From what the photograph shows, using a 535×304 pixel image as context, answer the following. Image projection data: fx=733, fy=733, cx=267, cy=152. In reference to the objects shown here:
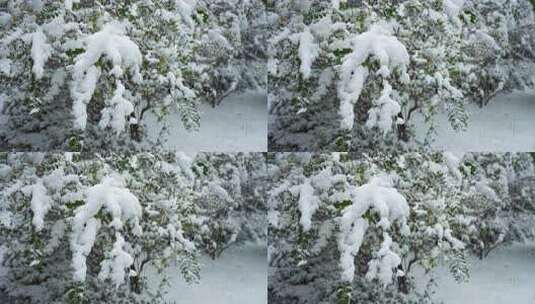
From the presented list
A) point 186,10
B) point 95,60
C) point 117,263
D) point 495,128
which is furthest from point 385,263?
point 95,60

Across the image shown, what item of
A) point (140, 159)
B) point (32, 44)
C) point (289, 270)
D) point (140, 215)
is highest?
point (32, 44)

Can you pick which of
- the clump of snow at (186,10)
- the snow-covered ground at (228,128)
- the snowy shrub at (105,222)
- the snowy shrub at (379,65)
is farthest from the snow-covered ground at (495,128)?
the clump of snow at (186,10)

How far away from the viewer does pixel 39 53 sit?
10.1 feet

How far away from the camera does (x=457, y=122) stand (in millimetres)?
3115

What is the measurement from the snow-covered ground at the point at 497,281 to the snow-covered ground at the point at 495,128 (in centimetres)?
45

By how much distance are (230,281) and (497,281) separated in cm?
114

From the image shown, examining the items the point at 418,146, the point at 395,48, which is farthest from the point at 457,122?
the point at 395,48

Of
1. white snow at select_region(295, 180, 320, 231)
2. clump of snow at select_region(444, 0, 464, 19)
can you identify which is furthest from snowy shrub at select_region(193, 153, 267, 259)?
clump of snow at select_region(444, 0, 464, 19)

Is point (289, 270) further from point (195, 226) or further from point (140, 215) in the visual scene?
point (140, 215)

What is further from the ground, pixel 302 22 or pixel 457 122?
pixel 302 22

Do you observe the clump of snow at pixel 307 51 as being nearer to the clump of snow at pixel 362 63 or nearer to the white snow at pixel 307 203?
the clump of snow at pixel 362 63

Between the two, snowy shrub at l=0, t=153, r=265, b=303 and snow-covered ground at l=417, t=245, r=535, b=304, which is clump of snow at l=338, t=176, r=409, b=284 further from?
snowy shrub at l=0, t=153, r=265, b=303

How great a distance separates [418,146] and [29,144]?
1639mm

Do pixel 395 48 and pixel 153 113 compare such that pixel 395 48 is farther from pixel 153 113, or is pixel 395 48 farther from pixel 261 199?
pixel 153 113
